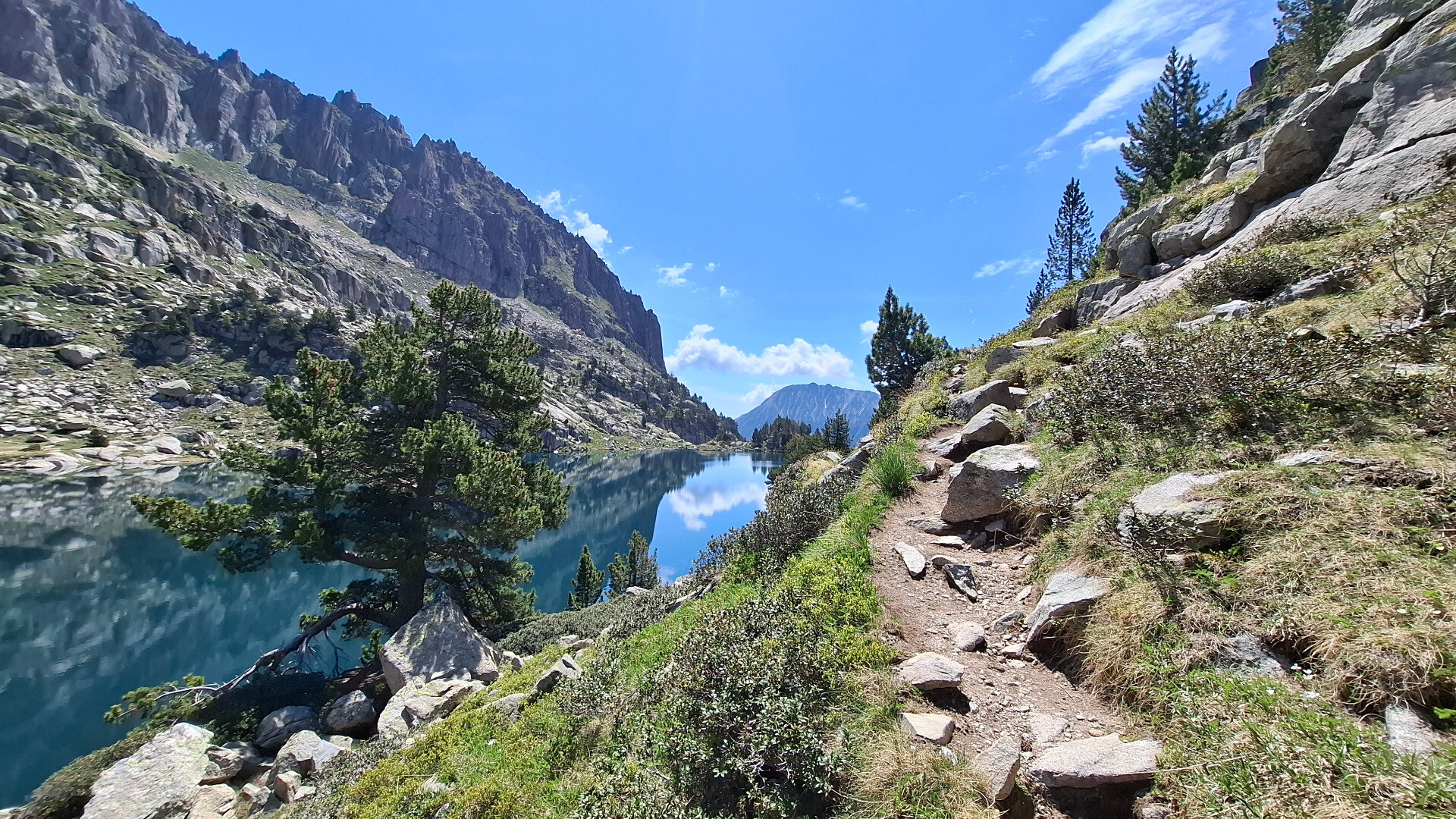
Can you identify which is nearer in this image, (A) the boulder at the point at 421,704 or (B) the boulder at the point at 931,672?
(B) the boulder at the point at 931,672

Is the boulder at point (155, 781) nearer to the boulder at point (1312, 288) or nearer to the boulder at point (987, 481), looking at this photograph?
the boulder at point (987, 481)

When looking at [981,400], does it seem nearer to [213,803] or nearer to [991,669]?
[991,669]

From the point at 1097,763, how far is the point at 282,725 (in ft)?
59.5

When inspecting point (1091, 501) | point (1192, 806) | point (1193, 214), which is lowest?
point (1192, 806)

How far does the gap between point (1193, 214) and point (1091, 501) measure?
14.4m

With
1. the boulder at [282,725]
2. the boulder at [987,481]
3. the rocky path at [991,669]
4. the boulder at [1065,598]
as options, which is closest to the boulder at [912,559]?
the rocky path at [991,669]

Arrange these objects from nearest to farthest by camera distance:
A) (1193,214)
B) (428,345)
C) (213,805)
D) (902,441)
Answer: (213,805), (902,441), (1193,214), (428,345)

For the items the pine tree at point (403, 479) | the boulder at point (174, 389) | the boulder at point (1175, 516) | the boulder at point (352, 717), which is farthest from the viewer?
the boulder at point (174, 389)

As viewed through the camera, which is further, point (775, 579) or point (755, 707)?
point (775, 579)

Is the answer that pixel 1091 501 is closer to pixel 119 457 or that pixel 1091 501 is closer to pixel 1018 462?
pixel 1018 462

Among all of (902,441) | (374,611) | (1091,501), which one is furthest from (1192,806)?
(374,611)

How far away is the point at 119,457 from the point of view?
62.1 metres

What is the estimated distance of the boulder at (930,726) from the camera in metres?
3.86

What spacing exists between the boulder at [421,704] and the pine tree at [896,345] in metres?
33.1
